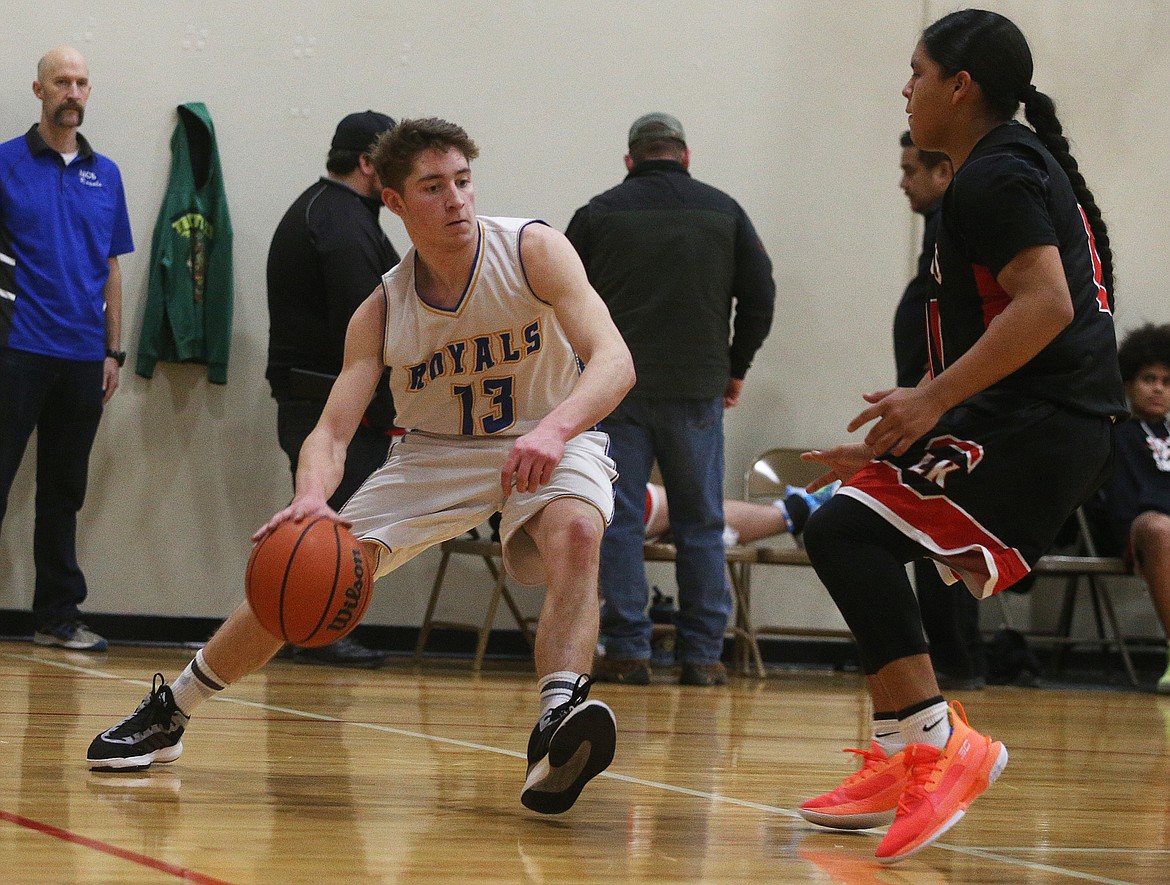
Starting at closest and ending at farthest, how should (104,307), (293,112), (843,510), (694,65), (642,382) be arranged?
(843,510)
(642,382)
(104,307)
(293,112)
(694,65)

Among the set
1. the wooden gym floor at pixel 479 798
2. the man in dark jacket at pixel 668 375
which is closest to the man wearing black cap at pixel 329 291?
the man in dark jacket at pixel 668 375

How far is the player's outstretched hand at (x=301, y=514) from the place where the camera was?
2.70m

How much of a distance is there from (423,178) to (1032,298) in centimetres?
131

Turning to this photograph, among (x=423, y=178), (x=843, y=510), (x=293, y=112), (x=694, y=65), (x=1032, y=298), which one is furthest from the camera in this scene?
(x=694, y=65)

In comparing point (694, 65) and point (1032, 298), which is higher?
point (694, 65)

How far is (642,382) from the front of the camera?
6004mm

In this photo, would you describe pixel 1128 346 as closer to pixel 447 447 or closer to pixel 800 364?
pixel 800 364

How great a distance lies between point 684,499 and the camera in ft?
19.7

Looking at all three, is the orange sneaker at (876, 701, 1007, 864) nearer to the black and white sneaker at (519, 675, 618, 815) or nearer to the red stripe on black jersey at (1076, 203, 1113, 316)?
the black and white sneaker at (519, 675, 618, 815)

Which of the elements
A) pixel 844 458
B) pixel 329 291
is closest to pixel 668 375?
pixel 329 291

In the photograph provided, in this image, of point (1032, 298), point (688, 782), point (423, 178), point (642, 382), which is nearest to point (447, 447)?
point (423, 178)

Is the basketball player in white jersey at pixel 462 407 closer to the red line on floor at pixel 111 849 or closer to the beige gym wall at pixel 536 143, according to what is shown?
the red line on floor at pixel 111 849

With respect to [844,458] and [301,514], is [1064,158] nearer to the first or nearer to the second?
[844,458]

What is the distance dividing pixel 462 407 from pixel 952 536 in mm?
1168
